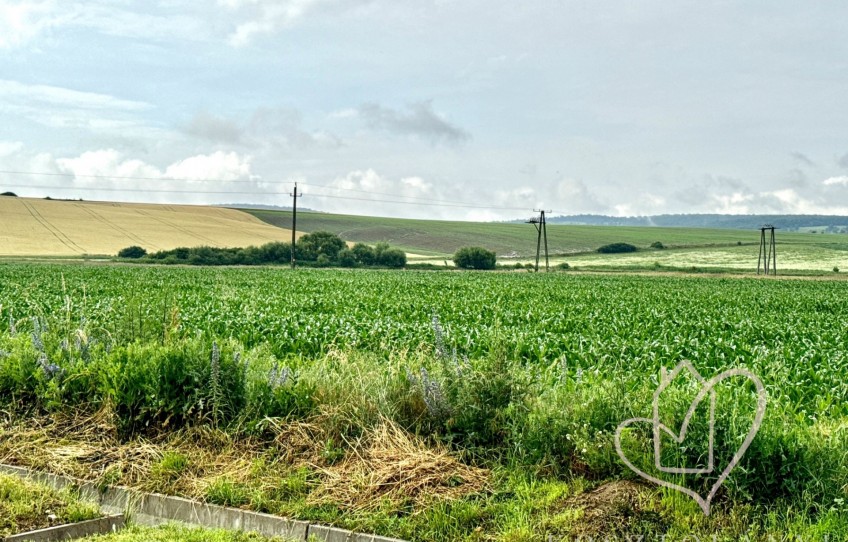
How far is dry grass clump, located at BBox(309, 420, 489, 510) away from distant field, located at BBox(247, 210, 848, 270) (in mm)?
83953

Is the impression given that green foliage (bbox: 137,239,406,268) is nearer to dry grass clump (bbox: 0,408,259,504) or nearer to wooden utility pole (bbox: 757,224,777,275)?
wooden utility pole (bbox: 757,224,777,275)

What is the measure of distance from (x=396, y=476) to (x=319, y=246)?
84320mm

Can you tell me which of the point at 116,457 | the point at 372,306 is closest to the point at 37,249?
the point at 372,306

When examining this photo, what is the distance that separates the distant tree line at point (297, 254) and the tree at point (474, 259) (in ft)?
24.0

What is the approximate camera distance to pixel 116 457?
23.5ft

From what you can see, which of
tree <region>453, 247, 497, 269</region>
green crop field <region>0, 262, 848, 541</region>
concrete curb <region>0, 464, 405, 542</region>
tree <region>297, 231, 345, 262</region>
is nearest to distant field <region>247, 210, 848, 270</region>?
tree <region>453, 247, 497, 269</region>

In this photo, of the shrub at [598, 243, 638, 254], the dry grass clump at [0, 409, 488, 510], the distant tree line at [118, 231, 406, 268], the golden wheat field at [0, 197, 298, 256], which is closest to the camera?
the dry grass clump at [0, 409, 488, 510]

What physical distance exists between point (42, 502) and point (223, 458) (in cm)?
155

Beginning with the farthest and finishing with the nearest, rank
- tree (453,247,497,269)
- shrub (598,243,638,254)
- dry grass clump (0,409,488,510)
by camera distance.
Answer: shrub (598,243,638,254) < tree (453,247,497,269) < dry grass clump (0,409,488,510)

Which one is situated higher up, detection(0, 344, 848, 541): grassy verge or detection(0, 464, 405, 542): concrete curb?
detection(0, 344, 848, 541): grassy verge

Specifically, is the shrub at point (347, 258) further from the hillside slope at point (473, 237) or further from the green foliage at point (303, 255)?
the hillside slope at point (473, 237)

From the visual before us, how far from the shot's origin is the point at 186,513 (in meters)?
6.21

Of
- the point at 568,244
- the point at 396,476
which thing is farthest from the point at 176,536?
the point at 568,244

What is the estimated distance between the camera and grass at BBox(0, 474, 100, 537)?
577 cm
